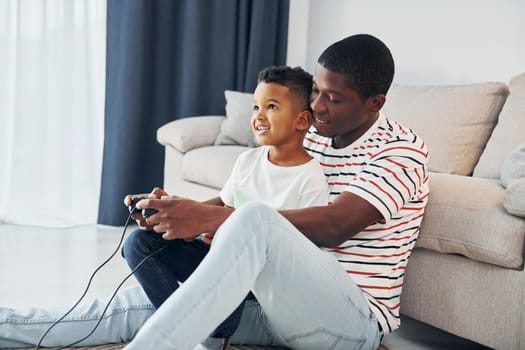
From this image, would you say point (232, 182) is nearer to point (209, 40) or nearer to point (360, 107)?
point (360, 107)

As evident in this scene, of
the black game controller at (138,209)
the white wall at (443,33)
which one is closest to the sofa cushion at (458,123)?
the white wall at (443,33)

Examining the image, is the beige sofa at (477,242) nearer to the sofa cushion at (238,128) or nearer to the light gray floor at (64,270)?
the light gray floor at (64,270)

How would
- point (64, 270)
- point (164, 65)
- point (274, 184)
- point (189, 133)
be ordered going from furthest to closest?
point (164, 65), point (189, 133), point (64, 270), point (274, 184)

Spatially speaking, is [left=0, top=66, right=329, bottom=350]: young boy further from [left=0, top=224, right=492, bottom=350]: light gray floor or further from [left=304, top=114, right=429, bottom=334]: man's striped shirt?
[left=0, top=224, right=492, bottom=350]: light gray floor

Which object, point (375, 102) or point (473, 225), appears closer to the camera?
point (375, 102)

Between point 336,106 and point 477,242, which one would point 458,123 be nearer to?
point 477,242

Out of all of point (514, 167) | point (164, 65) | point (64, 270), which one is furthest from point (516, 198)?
point (164, 65)

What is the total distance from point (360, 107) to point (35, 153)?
2.40m

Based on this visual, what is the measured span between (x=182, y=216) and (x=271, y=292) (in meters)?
0.24

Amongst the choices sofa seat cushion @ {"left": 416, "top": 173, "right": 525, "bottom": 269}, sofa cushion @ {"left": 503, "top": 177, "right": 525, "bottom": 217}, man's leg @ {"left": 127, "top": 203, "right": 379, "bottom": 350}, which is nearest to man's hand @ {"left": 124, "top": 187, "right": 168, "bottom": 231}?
man's leg @ {"left": 127, "top": 203, "right": 379, "bottom": 350}

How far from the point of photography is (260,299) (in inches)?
57.5

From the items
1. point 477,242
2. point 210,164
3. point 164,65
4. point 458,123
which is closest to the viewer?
point 477,242

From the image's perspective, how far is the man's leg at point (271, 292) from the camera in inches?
47.0

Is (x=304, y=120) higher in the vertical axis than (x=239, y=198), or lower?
higher
